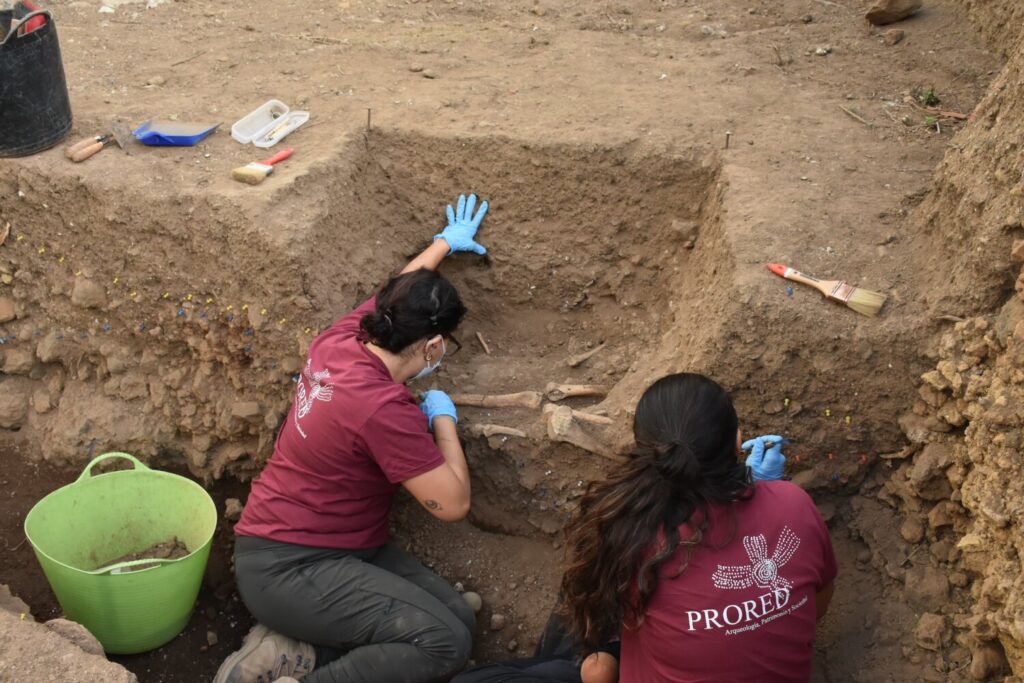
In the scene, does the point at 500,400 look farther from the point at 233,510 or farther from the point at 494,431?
the point at 233,510

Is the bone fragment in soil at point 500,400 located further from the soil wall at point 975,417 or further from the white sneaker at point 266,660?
the soil wall at point 975,417

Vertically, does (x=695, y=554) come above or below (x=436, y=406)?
above

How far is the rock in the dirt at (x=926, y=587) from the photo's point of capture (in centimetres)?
291

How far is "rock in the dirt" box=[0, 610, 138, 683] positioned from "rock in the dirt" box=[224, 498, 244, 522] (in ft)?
4.19

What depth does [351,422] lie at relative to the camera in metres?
2.99

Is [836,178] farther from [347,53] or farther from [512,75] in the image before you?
[347,53]

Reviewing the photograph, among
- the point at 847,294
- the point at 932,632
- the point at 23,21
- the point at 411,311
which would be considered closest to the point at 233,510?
the point at 411,311

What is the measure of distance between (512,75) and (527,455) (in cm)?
186

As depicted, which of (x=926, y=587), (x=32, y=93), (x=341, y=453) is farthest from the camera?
(x=32, y=93)

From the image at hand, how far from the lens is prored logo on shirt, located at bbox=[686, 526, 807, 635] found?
2355 millimetres

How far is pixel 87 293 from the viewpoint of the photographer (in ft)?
12.9

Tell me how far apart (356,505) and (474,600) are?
27.4 inches

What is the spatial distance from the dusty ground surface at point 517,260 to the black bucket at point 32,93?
0.10 m

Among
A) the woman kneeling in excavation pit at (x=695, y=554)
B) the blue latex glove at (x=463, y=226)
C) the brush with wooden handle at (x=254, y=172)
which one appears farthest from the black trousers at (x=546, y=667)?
the brush with wooden handle at (x=254, y=172)
